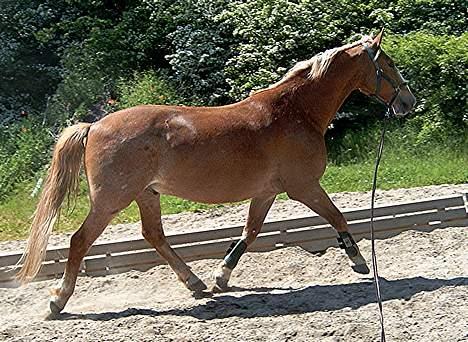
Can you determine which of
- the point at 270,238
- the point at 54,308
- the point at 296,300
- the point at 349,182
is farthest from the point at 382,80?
the point at 349,182

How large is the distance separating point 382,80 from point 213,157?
1406 millimetres

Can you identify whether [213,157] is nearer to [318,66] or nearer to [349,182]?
[318,66]

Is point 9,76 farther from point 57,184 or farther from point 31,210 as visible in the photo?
point 57,184

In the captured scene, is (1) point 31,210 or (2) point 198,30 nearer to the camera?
(1) point 31,210

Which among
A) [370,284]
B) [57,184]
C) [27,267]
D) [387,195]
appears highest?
[57,184]

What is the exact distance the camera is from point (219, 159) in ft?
19.2

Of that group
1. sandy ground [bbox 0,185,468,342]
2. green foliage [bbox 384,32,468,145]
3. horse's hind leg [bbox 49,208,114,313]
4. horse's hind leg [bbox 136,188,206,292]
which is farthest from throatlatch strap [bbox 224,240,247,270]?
green foliage [bbox 384,32,468,145]

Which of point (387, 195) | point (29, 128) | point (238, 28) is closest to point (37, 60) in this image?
point (29, 128)

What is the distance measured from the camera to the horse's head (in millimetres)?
6152

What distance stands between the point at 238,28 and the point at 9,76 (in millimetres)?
3916

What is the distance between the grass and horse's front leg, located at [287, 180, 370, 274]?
2484mm

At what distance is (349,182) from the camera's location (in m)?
9.06

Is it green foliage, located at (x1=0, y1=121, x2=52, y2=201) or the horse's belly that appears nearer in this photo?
the horse's belly

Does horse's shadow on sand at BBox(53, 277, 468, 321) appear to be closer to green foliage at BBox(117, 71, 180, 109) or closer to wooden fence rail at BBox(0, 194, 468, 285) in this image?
wooden fence rail at BBox(0, 194, 468, 285)
